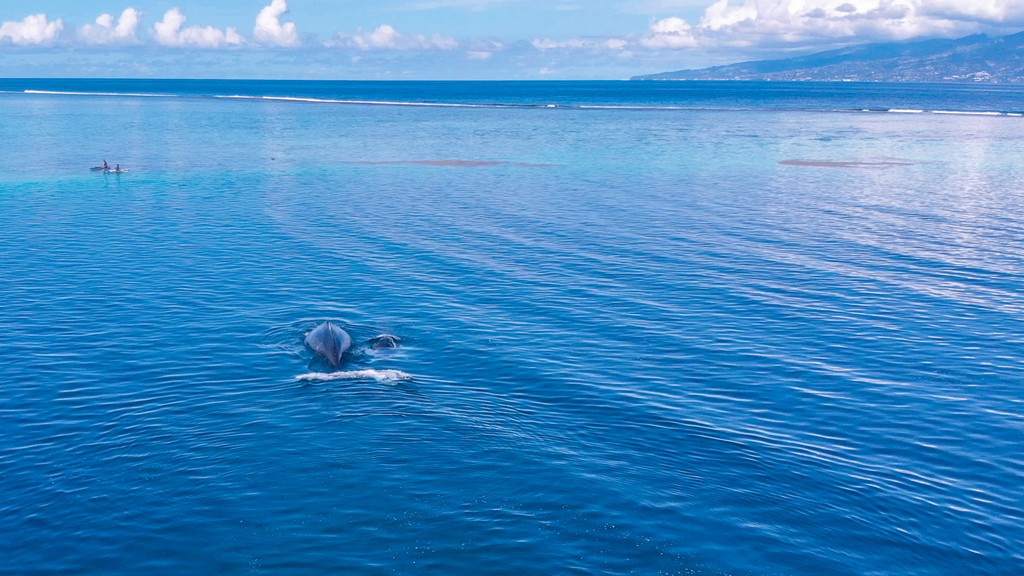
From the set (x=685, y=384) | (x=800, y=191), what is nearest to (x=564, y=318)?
(x=685, y=384)

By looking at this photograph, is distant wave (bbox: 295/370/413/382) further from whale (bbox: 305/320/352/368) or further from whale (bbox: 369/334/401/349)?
Answer: whale (bbox: 369/334/401/349)

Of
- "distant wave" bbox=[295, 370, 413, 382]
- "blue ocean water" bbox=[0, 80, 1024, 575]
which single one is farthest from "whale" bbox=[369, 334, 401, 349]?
"distant wave" bbox=[295, 370, 413, 382]

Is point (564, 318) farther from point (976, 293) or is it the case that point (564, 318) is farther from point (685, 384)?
point (976, 293)

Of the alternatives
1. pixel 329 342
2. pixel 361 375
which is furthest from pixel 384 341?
pixel 361 375

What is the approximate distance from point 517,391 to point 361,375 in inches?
258

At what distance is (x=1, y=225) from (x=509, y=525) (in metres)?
62.4

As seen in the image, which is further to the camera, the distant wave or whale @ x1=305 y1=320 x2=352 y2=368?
whale @ x1=305 y1=320 x2=352 y2=368

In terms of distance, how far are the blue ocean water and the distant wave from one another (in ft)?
0.61

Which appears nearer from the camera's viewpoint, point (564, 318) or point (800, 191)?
point (564, 318)

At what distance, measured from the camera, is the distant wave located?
3700 centimetres

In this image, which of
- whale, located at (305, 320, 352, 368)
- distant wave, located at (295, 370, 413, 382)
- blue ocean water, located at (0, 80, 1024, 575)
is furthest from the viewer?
whale, located at (305, 320, 352, 368)

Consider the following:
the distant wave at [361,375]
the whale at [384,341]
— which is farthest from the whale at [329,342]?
the whale at [384,341]

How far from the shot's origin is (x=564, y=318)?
150 feet

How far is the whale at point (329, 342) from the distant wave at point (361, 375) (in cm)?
88
